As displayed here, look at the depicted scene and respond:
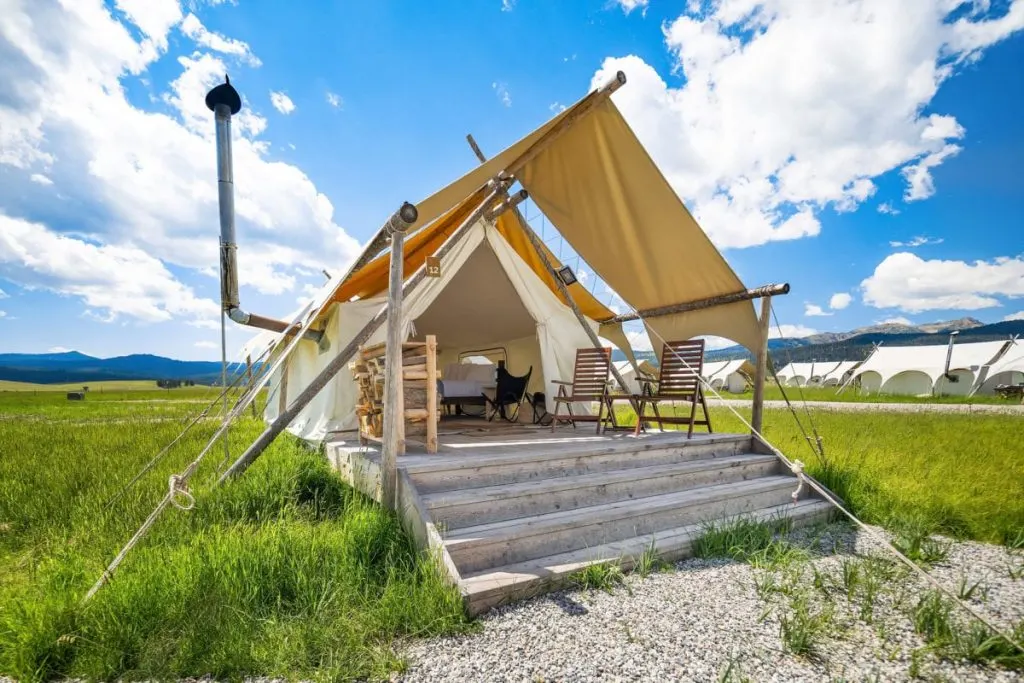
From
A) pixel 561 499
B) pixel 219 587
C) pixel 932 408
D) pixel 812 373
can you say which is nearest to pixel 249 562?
pixel 219 587

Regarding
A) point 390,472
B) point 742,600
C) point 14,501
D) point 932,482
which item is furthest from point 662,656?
point 14,501

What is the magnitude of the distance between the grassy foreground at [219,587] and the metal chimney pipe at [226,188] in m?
1.98

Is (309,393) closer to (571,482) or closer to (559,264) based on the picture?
(571,482)

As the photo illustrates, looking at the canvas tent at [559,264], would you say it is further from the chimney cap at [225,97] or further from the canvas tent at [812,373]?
the canvas tent at [812,373]

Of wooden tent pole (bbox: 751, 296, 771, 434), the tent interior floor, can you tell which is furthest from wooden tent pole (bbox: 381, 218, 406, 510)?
wooden tent pole (bbox: 751, 296, 771, 434)

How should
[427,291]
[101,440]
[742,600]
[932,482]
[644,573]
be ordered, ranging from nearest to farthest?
[742,600] → [644,573] → [932,482] → [427,291] → [101,440]

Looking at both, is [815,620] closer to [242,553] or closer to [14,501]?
[242,553]

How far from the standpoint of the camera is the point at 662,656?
1.91 m

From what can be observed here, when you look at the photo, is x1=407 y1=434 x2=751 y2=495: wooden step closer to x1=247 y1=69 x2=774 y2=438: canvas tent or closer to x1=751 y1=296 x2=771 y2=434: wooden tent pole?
x1=751 y1=296 x2=771 y2=434: wooden tent pole

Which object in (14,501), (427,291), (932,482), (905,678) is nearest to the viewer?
(905,678)

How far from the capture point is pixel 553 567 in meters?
2.60

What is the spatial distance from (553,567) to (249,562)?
5.32ft

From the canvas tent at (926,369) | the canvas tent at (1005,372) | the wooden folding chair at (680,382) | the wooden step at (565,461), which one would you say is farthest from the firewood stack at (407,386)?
the canvas tent at (926,369)

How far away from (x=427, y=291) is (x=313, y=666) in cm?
390
